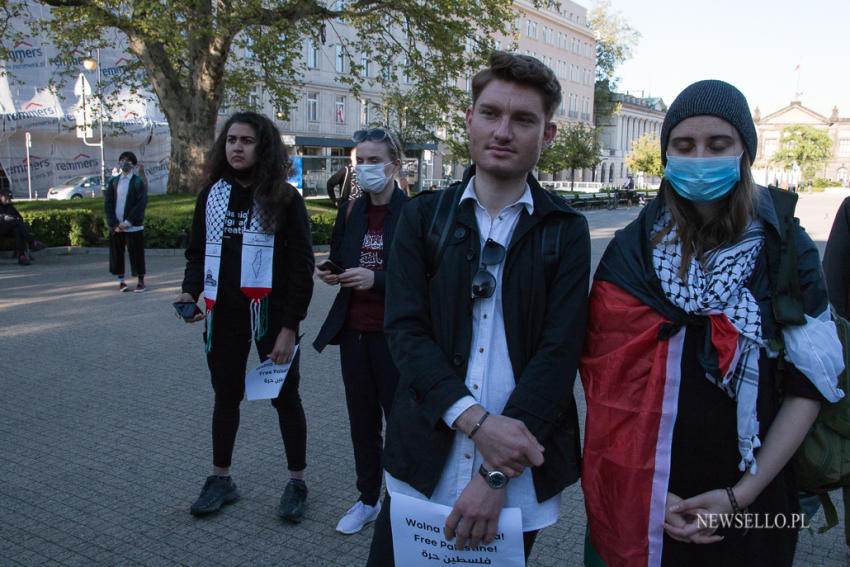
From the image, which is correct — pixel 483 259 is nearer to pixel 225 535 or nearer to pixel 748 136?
pixel 748 136

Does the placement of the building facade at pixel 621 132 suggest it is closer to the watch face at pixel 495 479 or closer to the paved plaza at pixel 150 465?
the paved plaza at pixel 150 465

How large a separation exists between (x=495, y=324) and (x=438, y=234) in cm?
32

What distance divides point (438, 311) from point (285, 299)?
1.87 meters

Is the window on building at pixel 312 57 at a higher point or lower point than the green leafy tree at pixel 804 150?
higher

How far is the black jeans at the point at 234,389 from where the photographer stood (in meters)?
3.57

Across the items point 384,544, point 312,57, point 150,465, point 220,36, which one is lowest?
point 150,465

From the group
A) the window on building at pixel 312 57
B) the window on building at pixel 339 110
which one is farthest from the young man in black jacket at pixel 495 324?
the window on building at pixel 339 110

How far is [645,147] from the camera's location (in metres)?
63.5

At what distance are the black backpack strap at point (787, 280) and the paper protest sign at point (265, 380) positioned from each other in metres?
2.53

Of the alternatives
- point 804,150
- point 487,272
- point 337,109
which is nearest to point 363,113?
point 337,109

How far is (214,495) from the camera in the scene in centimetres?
369

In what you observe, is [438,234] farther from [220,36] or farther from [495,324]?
[220,36]

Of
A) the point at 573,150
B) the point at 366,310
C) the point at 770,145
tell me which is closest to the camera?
the point at 366,310

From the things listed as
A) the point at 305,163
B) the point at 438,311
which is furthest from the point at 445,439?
the point at 305,163
